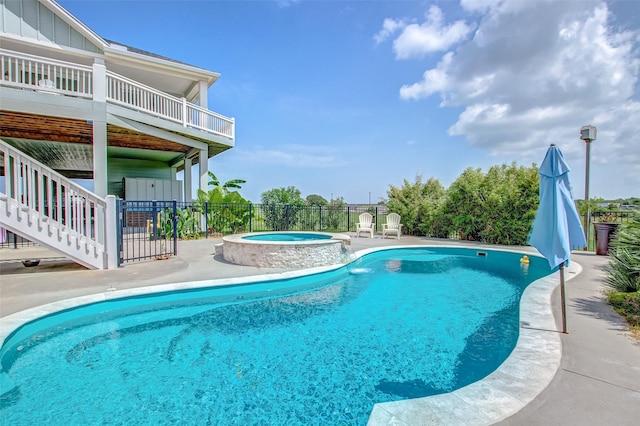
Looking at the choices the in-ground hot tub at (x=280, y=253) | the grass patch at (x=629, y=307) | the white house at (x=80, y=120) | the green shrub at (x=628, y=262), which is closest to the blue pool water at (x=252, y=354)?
the in-ground hot tub at (x=280, y=253)

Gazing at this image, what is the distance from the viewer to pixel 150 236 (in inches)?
436

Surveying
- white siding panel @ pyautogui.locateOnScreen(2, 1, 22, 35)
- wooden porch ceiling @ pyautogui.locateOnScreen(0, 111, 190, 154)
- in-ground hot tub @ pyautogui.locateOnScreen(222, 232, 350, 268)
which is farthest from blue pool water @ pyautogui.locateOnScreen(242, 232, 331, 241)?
white siding panel @ pyautogui.locateOnScreen(2, 1, 22, 35)

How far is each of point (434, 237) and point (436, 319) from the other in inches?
407

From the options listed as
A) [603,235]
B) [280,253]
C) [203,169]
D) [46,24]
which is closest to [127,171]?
[203,169]

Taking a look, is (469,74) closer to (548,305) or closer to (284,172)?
(548,305)

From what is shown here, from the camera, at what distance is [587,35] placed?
8188 millimetres

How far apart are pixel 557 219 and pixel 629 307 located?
2.07 metres

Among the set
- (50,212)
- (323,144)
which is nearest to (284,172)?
(323,144)

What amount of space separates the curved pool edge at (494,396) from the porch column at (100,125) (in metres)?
11.0

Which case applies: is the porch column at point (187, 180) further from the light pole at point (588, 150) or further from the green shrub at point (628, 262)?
the light pole at point (588, 150)

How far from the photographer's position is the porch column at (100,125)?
9.58 metres

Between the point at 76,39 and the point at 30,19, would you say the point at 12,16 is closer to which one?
the point at 30,19

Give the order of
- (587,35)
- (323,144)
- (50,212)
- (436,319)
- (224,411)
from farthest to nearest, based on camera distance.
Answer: (323,144) → (587,35) → (50,212) → (436,319) → (224,411)

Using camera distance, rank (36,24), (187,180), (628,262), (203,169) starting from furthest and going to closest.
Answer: (187,180) → (203,169) → (36,24) → (628,262)
